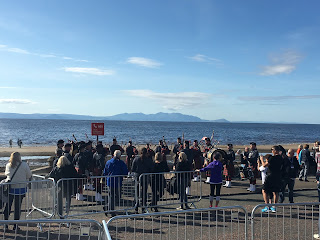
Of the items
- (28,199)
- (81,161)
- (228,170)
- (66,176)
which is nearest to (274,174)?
(228,170)

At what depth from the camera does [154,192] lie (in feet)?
28.2

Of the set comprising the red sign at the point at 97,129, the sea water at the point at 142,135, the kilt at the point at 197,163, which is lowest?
the sea water at the point at 142,135

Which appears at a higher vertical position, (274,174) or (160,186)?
(274,174)

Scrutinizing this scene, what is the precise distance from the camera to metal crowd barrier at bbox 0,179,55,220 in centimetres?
697

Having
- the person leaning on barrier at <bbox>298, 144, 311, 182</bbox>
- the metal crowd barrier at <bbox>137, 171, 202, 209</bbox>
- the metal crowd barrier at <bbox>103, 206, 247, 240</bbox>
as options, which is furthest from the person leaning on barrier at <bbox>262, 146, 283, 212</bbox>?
the person leaning on barrier at <bbox>298, 144, 311, 182</bbox>

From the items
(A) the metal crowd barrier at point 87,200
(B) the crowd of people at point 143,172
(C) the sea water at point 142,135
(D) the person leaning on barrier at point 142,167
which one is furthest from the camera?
(C) the sea water at point 142,135

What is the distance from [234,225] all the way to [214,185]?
65.1 inches

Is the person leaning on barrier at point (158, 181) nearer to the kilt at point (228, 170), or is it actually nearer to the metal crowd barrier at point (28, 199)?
the metal crowd barrier at point (28, 199)

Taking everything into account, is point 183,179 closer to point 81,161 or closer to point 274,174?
point 274,174

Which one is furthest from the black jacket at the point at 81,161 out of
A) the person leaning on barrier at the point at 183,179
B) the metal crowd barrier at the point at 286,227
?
the metal crowd barrier at the point at 286,227

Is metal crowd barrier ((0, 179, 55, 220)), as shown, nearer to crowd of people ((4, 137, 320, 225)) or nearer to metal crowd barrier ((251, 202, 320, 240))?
crowd of people ((4, 137, 320, 225))

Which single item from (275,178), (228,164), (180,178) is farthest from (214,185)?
(228,164)

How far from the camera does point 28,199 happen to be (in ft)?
23.5

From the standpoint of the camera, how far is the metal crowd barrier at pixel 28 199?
697cm
